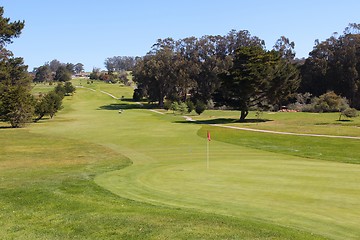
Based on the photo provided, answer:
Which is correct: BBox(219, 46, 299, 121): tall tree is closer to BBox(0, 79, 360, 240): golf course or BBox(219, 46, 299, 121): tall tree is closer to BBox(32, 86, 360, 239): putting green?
BBox(0, 79, 360, 240): golf course

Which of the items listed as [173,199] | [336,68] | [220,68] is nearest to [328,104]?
[336,68]

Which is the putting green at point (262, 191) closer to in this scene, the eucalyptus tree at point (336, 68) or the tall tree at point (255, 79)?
the tall tree at point (255, 79)

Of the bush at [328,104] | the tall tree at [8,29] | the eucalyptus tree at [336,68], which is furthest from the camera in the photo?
the eucalyptus tree at [336,68]

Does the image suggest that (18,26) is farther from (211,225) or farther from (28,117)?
(211,225)

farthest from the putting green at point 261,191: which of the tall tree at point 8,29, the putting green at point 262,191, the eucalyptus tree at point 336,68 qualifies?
the eucalyptus tree at point 336,68

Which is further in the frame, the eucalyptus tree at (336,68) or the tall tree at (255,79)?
the eucalyptus tree at (336,68)

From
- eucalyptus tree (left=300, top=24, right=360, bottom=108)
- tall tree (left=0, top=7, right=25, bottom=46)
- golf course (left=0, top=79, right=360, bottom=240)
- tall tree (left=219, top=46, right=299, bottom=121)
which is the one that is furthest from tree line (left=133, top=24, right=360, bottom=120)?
golf course (left=0, top=79, right=360, bottom=240)

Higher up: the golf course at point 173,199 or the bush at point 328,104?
the bush at point 328,104

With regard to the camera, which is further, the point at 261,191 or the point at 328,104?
the point at 328,104

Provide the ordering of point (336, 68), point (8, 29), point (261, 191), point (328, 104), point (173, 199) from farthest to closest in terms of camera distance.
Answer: point (336, 68), point (328, 104), point (8, 29), point (261, 191), point (173, 199)

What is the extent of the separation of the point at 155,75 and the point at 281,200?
8877 centimetres

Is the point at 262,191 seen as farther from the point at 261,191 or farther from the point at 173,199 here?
the point at 173,199

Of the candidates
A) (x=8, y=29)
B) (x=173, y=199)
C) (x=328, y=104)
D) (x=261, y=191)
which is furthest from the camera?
(x=328, y=104)

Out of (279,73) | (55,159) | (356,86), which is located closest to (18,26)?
(55,159)
